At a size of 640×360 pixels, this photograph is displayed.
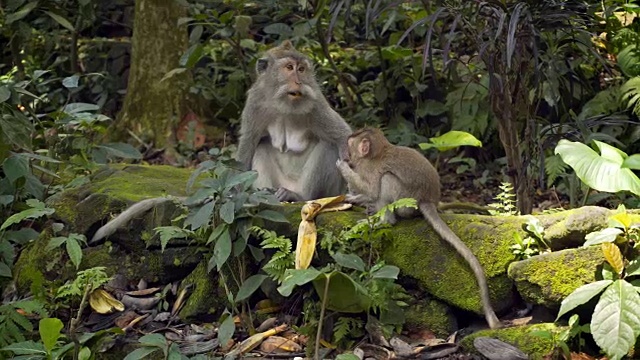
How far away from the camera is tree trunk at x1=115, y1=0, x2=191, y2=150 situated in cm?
923

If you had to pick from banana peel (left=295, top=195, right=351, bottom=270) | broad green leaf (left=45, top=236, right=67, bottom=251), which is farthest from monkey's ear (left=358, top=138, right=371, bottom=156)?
broad green leaf (left=45, top=236, right=67, bottom=251)

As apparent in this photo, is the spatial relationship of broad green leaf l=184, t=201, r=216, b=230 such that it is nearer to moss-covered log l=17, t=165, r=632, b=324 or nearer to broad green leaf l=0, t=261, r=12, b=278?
moss-covered log l=17, t=165, r=632, b=324

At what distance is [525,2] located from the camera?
5.33 meters

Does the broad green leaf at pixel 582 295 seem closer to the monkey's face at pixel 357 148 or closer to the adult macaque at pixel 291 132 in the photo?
the monkey's face at pixel 357 148

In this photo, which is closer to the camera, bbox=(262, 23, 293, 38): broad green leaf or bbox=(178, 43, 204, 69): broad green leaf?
bbox=(178, 43, 204, 69): broad green leaf

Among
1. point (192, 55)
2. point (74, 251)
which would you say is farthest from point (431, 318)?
point (192, 55)

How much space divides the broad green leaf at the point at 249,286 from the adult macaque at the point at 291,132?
1299 mm

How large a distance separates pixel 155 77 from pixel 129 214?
3878mm

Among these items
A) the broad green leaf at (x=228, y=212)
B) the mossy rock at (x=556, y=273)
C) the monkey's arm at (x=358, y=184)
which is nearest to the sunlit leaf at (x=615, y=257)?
the mossy rock at (x=556, y=273)

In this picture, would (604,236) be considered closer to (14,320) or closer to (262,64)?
(262,64)

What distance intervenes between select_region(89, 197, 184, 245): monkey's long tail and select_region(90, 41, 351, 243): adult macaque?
37.7 inches

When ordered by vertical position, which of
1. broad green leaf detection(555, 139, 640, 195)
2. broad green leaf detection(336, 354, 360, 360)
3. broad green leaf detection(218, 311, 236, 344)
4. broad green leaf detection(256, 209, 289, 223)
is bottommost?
broad green leaf detection(218, 311, 236, 344)

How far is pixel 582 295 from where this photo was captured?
14.0 ft

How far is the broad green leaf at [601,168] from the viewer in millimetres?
4598
